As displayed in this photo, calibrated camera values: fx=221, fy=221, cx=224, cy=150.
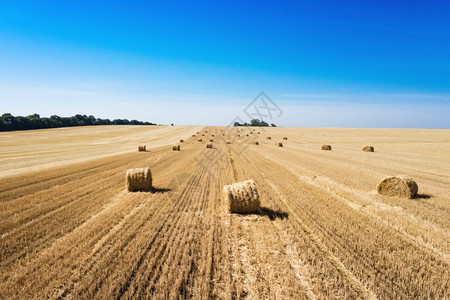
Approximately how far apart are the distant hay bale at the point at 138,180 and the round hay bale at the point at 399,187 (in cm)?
1100

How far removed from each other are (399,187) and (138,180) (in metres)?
11.9

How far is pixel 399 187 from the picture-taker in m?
9.84

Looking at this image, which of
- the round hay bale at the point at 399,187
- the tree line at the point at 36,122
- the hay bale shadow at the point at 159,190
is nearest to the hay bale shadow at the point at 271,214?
the hay bale shadow at the point at 159,190

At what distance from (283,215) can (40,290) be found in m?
6.62

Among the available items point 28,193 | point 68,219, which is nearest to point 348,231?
point 68,219

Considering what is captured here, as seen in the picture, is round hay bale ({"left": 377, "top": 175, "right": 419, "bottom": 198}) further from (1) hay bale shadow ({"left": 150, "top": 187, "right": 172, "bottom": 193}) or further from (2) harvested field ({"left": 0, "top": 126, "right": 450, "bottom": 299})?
(1) hay bale shadow ({"left": 150, "top": 187, "right": 172, "bottom": 193})

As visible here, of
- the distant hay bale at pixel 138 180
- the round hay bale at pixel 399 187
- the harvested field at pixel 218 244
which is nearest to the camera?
the harvested field at pixel 218 244

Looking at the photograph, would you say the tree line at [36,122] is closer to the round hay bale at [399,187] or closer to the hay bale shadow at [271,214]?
the hay bale shadow at [271,214]

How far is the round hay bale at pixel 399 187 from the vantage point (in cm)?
963

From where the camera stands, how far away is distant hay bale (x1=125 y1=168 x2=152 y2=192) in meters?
10.5

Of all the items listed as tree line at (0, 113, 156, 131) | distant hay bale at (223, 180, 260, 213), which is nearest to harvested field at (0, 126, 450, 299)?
distant hay bale at (223, 180, 260, 213)

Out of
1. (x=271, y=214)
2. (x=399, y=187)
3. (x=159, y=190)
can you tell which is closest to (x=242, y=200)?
(x=271, y=214)

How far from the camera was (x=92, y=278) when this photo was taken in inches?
178

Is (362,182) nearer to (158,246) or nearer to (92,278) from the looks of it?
(158,246)
